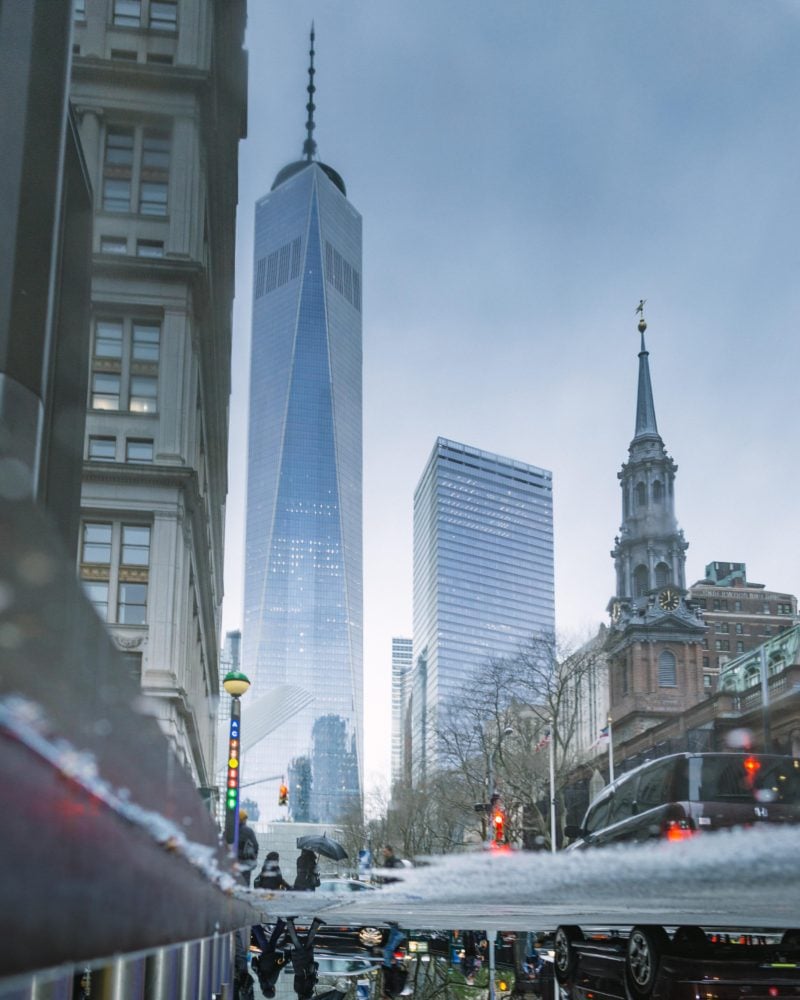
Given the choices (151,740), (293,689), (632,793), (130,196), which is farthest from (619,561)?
(151,740)

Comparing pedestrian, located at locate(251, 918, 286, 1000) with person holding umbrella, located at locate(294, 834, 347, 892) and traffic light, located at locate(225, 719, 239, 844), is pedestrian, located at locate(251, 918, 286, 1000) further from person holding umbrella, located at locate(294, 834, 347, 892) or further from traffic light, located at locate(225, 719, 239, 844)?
traffic light, located at locate(225, 719, 239, 844)

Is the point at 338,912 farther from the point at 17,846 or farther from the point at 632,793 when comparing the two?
the point at 17,846

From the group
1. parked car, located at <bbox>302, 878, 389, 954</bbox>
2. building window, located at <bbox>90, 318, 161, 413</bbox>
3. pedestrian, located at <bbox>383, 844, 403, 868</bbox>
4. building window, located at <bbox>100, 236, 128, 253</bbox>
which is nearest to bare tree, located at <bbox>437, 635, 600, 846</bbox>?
building window, located at <bbox>90, 318, 161, 413</bbox>

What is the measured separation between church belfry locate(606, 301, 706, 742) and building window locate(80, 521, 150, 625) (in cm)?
9377

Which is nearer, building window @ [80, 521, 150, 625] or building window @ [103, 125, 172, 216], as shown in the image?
building window @ [80, 521, 150, 625]

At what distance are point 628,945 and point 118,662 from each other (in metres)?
9.96

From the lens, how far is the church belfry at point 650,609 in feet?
420

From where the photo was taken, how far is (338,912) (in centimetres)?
965

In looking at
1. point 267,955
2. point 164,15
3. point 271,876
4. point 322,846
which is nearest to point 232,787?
point 322,846

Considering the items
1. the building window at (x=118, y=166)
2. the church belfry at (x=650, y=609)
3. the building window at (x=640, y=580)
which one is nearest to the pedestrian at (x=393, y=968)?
the building window at (x=118, y=166)

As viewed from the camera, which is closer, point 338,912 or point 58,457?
point 58,457

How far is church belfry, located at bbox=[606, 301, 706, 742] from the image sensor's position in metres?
128

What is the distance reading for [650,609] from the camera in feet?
430

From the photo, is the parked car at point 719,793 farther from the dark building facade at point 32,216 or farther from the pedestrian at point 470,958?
the pedestrian at point 470,958
